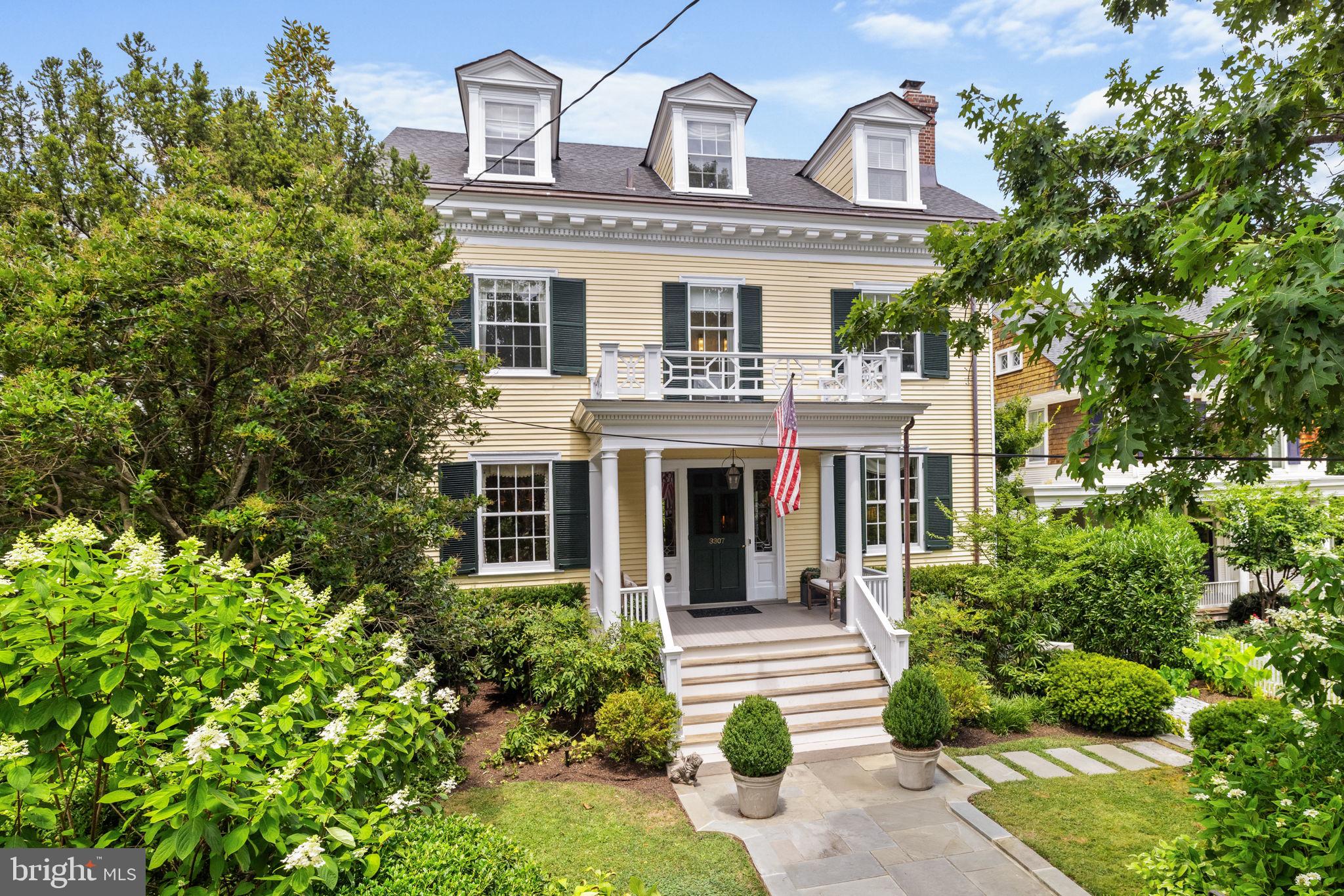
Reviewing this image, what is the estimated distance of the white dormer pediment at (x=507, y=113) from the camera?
12.4 metres

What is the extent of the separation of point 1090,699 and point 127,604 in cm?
1113

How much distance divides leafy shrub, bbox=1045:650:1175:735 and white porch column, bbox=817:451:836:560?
4.52m

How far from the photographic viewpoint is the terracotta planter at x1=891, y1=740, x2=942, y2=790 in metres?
7.78

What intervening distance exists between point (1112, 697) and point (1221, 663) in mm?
2645

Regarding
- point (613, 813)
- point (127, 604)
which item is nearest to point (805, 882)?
point (613, 813)

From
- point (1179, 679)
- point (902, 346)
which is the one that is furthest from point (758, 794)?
point (902, 346)

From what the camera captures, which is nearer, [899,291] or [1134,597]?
[1134,597]

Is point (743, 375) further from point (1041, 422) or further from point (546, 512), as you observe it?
point (1041, 422)

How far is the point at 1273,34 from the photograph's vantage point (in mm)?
6465

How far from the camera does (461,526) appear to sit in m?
12.0

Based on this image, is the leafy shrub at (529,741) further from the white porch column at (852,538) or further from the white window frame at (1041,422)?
the white window frame at (1041,422)

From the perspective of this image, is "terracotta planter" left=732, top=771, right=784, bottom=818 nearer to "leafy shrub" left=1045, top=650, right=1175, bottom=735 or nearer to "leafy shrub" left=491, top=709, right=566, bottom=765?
"leafy shrub" left=491, top=709, right=566, bottom=765

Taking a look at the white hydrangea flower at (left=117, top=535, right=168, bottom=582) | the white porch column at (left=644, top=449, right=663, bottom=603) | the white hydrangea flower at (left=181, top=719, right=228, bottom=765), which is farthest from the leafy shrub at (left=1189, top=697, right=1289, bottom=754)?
the white hydrangea flower at (left=117, top=535, right=168, bottom=582)

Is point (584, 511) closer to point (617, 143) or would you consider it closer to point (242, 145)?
point (242, 145)
